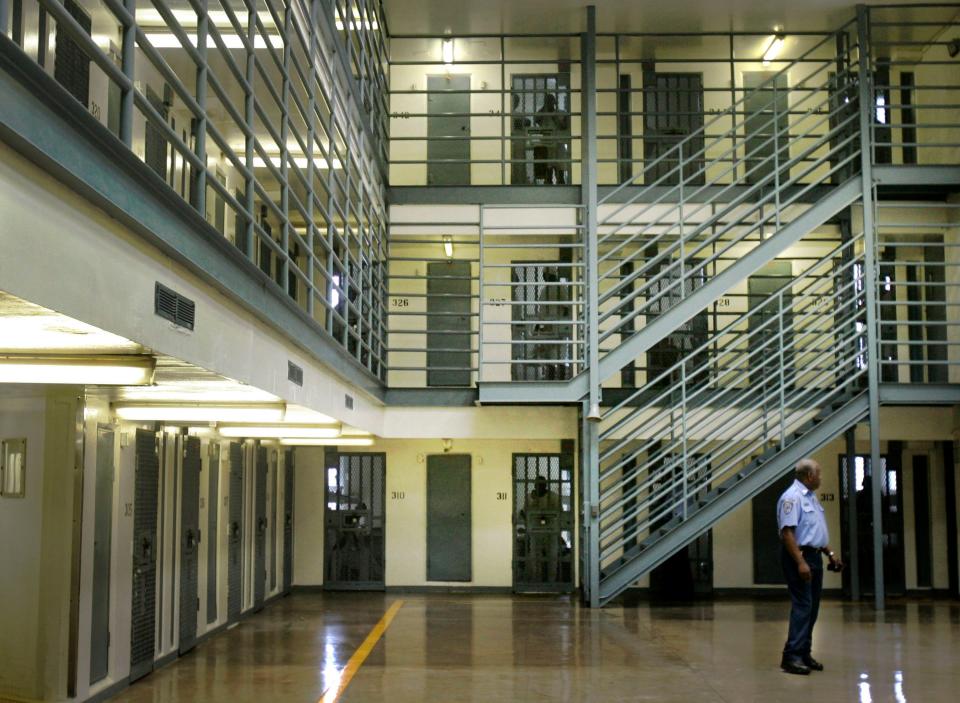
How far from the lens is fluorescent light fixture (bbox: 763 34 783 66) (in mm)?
12302

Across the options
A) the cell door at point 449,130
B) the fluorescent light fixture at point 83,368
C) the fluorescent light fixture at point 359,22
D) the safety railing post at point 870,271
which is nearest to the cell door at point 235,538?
the fluorescent light fixture at point 359,22

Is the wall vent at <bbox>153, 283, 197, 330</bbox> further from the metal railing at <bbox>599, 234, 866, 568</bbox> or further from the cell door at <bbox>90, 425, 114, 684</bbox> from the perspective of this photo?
the metal railing at <bbox>599, 234, 866, 568</bbox>

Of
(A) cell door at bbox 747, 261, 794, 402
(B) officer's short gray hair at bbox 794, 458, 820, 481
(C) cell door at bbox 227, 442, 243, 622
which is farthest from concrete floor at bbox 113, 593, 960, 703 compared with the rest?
(A) cell door at bbox 747, 261, 794, 402

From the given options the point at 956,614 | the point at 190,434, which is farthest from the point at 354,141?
the point at 956,614

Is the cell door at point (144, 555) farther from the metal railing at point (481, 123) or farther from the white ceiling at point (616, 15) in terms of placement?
the metal railing at point (481, 123)

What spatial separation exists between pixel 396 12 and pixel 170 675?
24.2 ft

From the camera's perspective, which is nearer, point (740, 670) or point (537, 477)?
point (740, 670)

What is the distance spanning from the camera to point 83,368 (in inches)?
162

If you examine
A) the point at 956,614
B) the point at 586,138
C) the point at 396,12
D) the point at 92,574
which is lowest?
the point at 956,614

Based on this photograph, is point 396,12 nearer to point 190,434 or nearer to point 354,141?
point 354,141

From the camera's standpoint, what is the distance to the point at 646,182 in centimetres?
1286

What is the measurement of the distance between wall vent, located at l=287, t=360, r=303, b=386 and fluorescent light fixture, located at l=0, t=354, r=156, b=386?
1.72m

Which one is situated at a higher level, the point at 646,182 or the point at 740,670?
the point at 646,182

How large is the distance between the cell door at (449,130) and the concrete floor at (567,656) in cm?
517
